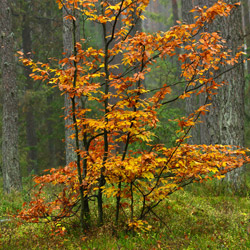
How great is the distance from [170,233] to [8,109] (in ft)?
24.7

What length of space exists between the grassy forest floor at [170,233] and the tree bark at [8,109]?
13.9 ft

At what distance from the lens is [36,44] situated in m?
17.7

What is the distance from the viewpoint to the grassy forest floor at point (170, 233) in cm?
450

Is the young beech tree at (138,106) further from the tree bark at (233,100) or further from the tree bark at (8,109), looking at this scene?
the tree bark at (8,109)

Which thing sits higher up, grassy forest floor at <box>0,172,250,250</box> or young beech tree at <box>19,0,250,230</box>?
young beech tree at <box>19,0,250,230</box>

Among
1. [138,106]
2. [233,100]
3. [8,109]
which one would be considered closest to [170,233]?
[138,106]

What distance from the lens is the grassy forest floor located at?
450 centimetres

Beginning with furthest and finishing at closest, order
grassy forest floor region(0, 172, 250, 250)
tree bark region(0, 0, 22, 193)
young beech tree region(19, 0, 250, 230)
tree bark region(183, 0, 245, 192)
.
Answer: tree bark region(0, 0, 22, 193) → tree bark region(183, 0, 245, 192) → grassy forest floor region(0, 172, 250, 250) → young beech tree region(19, 0, 250, 230)

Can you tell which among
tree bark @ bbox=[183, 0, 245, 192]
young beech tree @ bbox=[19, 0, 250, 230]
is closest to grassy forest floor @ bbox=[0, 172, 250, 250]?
young beech tree @ bbox=[19, 0, 250, 230]

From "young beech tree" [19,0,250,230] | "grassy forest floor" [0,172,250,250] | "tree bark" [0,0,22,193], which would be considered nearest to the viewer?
"young beech tree" [19,0,250,230]

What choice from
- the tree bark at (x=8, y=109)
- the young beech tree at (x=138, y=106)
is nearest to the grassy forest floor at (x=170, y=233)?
the young beech tree at (x=138, y=106)

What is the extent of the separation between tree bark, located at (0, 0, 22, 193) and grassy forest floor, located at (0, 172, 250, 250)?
4222 millimetres

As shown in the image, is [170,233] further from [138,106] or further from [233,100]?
[233,100]

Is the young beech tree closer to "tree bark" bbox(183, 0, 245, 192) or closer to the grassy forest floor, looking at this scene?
the grassy forest floor
